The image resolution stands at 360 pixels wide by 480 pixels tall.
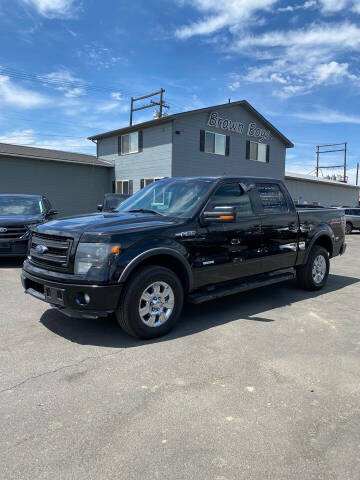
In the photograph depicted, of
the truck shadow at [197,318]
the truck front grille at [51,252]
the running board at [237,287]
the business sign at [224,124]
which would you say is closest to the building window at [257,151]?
the business sign at [224,124]

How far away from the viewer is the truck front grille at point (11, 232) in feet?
26.8

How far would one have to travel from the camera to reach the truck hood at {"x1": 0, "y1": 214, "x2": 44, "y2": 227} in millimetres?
8250

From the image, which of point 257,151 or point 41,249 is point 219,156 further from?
point 41,249

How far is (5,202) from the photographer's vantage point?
31.7 feet

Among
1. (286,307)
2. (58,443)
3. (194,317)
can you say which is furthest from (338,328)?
(58,443)

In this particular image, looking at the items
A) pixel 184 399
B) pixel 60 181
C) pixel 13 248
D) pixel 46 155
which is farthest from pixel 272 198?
pixel 46 155

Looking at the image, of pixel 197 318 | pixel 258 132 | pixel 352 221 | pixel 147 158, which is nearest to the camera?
pixel 197 318

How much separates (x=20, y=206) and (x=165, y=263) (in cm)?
654

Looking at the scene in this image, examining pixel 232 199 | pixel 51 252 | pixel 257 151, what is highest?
pixel 257 151

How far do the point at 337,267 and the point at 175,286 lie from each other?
6.58 metres

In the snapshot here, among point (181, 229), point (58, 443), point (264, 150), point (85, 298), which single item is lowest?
point (58, 443)

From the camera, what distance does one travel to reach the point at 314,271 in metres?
6.57

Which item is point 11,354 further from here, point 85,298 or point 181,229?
point 181,229

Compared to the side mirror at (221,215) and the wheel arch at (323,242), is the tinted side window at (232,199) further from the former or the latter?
the wheel arch at (323,242)
